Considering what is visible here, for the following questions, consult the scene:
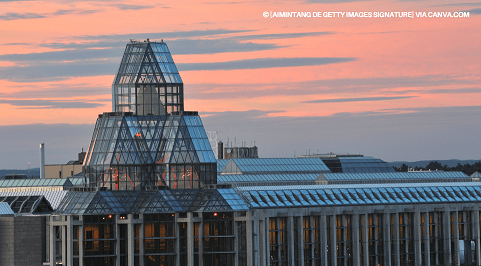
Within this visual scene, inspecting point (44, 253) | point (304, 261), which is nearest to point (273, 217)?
point (304, 261)

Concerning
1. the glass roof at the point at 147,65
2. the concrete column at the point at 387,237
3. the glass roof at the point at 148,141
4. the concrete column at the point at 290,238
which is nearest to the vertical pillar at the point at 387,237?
the concrete column at the point at 387,237

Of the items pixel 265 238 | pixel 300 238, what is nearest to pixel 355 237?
pixel 300 238

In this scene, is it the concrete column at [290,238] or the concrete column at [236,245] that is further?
the concrete column at [290,238]

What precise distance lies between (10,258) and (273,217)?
3799cm

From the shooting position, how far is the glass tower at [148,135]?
487ft

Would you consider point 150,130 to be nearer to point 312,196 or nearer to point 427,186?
point 312,196

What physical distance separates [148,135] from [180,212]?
1427 centimetres

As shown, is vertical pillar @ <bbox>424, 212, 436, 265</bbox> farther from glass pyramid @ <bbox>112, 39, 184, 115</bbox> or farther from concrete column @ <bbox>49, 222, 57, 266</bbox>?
concrete column @ <bbox>49, 222, 57, 266</bbox>

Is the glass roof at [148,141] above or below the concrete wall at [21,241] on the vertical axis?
above

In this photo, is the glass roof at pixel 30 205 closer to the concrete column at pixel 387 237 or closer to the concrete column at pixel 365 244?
the concrete column at pixel 365 244

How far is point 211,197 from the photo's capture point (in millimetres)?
144875

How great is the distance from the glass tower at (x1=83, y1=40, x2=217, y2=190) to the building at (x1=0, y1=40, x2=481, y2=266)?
0.15 metres

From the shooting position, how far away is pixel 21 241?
138 m

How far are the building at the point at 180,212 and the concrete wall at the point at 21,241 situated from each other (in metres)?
0.13
